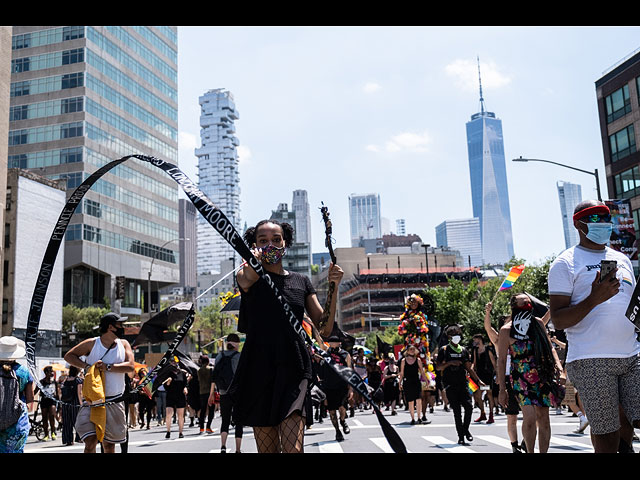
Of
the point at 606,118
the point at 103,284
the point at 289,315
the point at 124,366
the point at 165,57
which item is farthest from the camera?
the point at 165,57

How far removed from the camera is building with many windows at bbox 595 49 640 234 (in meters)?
50.9

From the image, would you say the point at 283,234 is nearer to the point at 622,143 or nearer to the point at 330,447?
the point at 330,447

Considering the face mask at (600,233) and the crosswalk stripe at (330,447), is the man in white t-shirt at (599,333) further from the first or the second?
the crosswalk stripe at (330,447)

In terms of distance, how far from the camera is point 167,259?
82.6 metres

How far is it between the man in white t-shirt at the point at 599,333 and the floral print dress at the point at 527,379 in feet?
9.65

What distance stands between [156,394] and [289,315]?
70.1 ft

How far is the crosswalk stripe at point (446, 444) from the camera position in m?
10.6

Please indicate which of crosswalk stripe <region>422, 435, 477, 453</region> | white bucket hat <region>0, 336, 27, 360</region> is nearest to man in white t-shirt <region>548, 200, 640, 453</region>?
white bucket hat <region>0, 336, 27, 360</region>

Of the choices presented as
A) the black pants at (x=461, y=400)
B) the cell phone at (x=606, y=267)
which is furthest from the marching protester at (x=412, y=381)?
the cell phone at (x=606, y=267)

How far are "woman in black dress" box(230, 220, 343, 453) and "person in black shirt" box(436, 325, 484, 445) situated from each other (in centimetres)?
777

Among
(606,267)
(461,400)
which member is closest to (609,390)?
(606,267)

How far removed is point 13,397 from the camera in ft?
24.9
